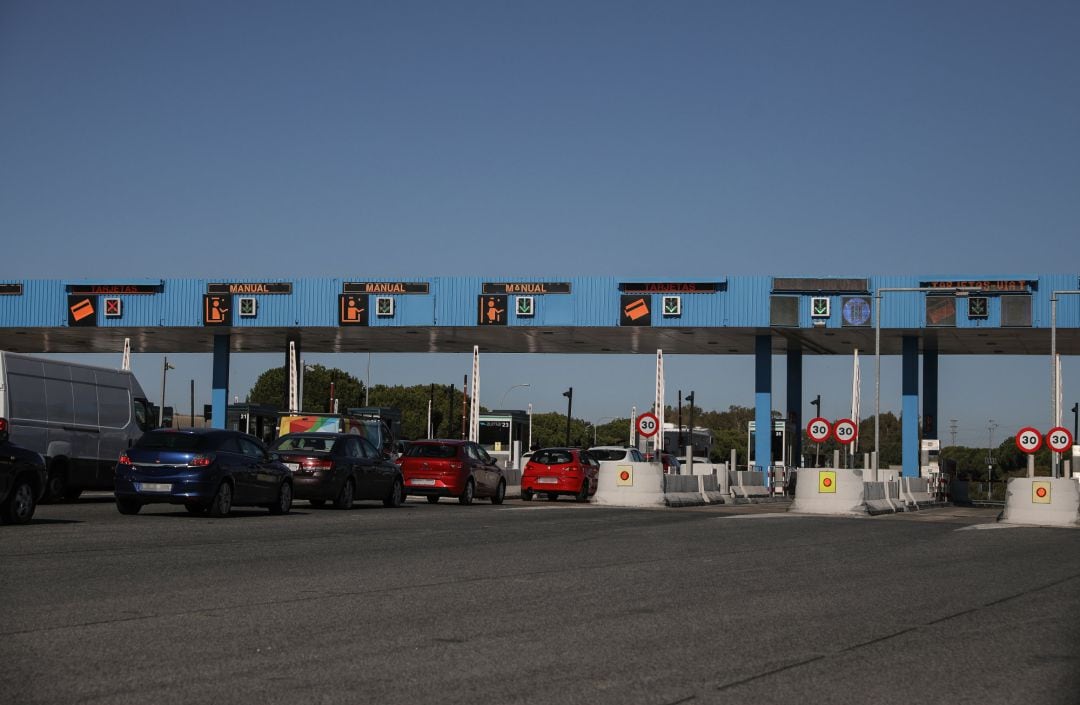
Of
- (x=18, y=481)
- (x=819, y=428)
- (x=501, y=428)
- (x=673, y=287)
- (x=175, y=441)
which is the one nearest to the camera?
(x=18, y=481)

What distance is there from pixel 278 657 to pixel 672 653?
2.47 meters

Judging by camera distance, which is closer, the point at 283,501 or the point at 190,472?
the point at 190,472

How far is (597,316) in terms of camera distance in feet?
163

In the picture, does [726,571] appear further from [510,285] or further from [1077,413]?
[1077,413]

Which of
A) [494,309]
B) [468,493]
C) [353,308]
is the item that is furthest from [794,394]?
[468,493]

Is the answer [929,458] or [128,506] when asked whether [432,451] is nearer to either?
[128,506]

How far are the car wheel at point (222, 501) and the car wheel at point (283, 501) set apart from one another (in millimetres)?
1624

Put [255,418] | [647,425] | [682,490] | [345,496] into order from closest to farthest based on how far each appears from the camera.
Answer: [345,496]
[682,490]
[647,425]
[255,418]

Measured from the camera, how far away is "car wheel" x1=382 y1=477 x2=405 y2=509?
2897 cm

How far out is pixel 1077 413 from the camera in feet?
298

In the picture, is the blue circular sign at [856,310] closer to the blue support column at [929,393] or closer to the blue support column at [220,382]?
the blue support column at [929,393]

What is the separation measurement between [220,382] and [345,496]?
100ft

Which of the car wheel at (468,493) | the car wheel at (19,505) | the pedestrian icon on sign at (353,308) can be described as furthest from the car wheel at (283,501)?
the pedestrian icon on sign at (353,308)

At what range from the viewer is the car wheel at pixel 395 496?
28969mm
